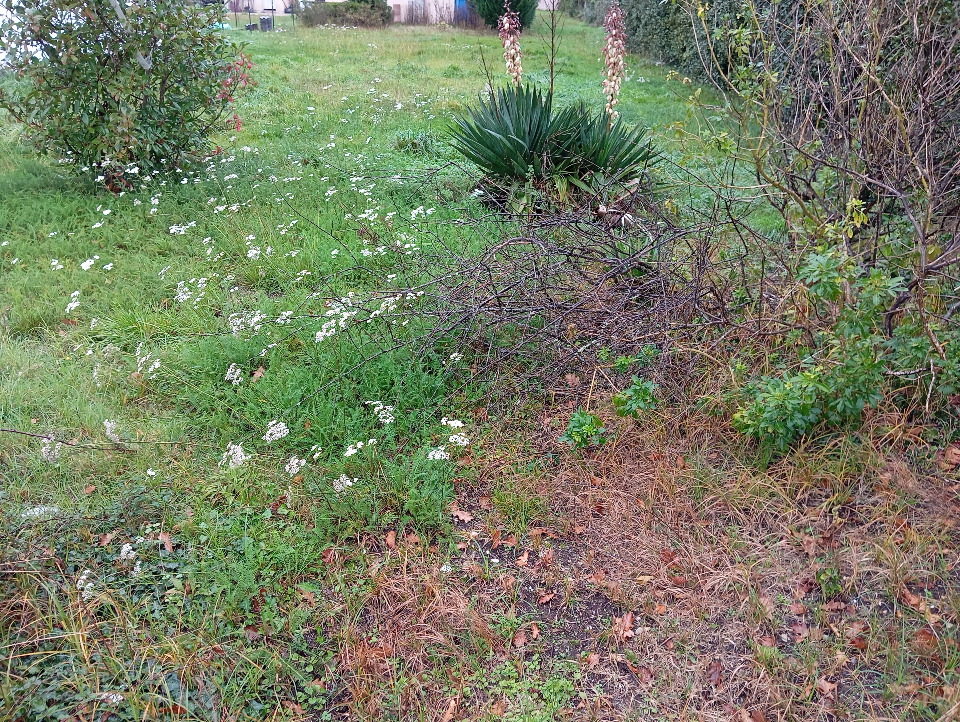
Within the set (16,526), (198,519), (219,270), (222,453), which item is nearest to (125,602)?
(198,519)

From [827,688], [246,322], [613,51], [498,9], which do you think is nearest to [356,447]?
[246,322]

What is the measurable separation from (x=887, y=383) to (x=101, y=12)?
756cm

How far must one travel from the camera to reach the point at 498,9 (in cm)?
2023

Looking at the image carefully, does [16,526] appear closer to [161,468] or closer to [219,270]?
[161,468]

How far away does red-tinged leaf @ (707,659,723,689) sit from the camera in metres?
2.54

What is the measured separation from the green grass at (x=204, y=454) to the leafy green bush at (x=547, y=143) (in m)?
0.70

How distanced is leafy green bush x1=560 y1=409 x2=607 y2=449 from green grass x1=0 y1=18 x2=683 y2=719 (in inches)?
16.7

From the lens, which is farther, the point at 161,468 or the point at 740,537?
the point at 161,468

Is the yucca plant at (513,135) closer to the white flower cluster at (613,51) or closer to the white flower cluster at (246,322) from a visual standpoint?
the white flower cluster at (613,51)

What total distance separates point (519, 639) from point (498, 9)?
20.7m

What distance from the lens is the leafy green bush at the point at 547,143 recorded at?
5.80 meters

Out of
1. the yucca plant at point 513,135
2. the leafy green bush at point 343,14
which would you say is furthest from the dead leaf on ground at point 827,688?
the leafy green bush at point 343,14

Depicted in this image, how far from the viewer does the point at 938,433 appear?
11.0 feet

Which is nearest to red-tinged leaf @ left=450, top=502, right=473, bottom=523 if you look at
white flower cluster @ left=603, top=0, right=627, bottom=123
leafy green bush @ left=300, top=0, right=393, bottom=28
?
white flower cluster @ left=603, top=0, right=627, bottom=123
